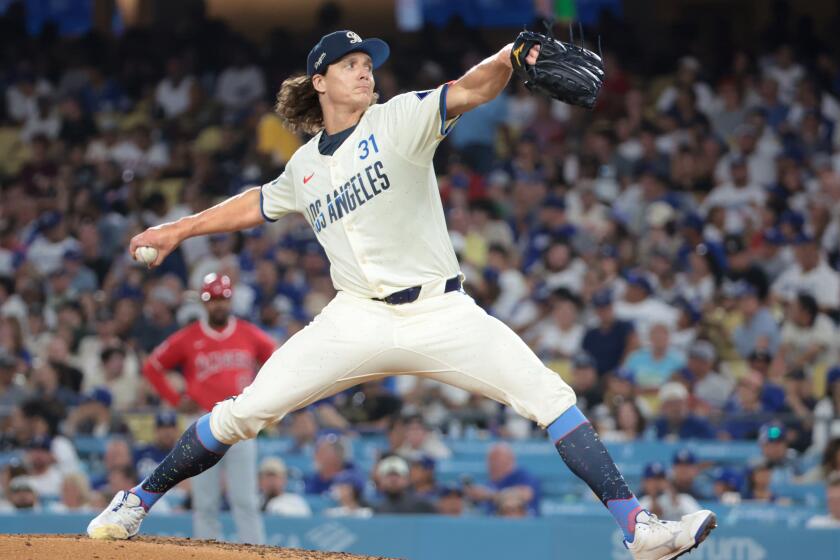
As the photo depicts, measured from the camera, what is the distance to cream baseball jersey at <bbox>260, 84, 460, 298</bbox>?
14.7 ft

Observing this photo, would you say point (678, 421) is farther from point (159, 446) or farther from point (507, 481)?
point (159, 446)

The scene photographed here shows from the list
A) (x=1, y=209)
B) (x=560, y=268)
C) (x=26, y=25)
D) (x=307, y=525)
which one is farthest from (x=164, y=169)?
(x=307, y=525)

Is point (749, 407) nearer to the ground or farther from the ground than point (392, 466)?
farther from the ground

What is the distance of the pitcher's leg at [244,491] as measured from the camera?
309 inches

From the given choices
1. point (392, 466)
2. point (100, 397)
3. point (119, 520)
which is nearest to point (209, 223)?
point (119, 520)

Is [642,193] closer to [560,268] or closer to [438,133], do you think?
[560,268]

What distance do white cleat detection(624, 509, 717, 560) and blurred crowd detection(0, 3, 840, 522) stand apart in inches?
153

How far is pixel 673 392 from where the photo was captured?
30.0 ft

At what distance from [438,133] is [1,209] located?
35.0ft

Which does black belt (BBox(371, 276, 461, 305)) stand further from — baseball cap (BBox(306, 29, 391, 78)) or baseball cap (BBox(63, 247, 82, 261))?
baseball cap (BBox(63, 247, 82, 261))

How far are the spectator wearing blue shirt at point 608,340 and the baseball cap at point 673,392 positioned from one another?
750 mm

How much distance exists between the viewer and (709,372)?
31.3ft

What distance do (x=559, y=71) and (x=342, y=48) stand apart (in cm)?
93

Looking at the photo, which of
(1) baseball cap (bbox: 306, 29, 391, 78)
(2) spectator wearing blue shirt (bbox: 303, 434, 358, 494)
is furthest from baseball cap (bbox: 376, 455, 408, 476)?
(1) baseball cap (bbox: 306, 29, 391, 78)
